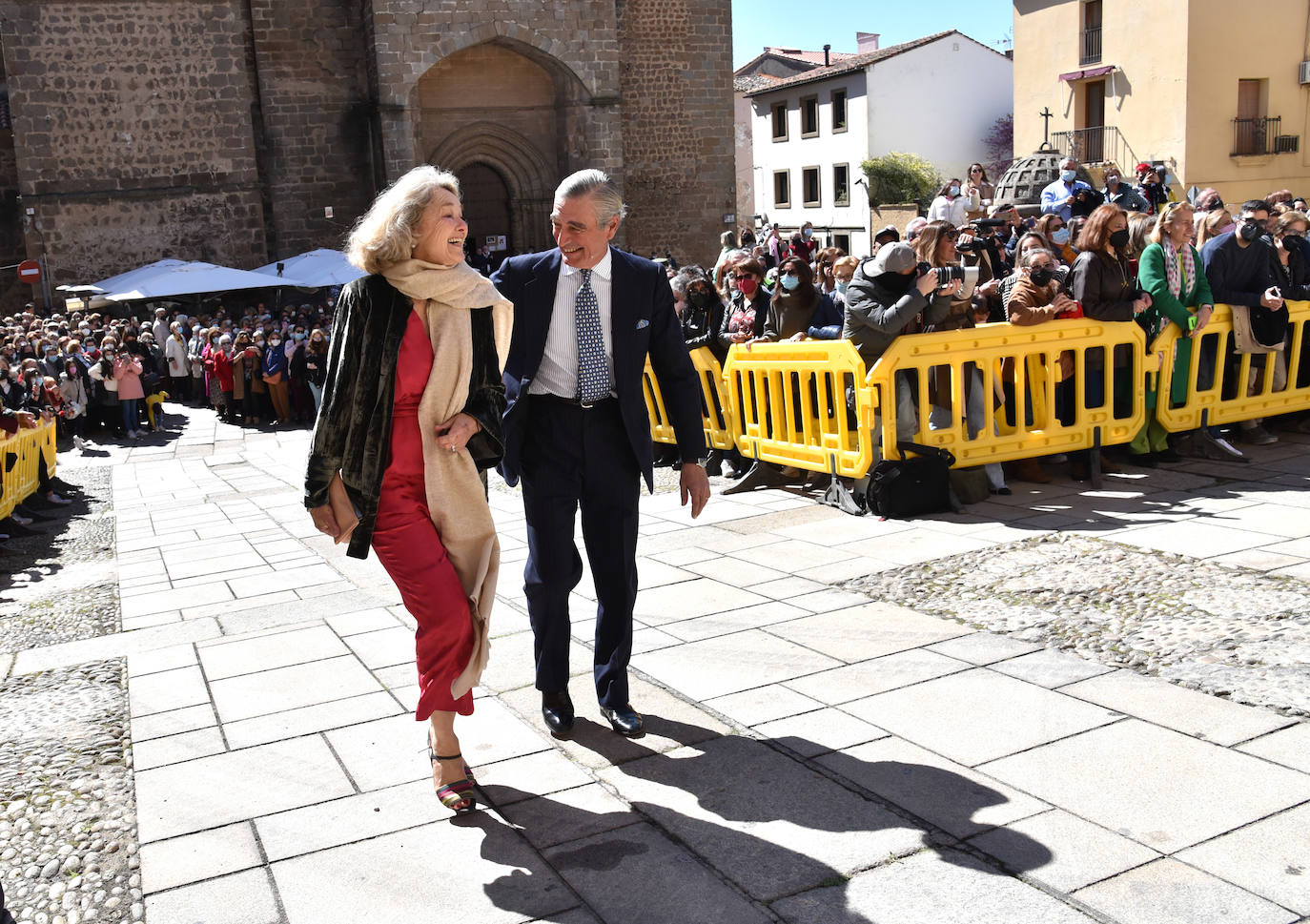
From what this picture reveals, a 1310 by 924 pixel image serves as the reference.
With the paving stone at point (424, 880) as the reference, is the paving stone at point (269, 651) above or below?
below

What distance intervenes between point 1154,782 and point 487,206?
27.3 meters

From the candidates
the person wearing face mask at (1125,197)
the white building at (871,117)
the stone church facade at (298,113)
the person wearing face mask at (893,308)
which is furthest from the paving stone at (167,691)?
the white building at (871,117)

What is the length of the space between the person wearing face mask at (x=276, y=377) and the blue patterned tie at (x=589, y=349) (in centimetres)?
1373

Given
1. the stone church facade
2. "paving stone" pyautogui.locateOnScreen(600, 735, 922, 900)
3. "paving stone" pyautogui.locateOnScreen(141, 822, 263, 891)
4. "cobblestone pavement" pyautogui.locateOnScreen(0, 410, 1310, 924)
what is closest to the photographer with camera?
"cobblestone pavement" pyautogui.locateOnScreen(0, 410, 1310, 924)

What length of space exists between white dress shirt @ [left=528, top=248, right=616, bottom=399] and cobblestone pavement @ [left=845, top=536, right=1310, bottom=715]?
Answer: 1861 mm

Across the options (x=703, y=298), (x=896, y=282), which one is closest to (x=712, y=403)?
(x=703, y=298)

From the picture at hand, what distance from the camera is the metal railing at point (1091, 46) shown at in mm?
31219

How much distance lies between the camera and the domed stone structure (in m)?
15.4

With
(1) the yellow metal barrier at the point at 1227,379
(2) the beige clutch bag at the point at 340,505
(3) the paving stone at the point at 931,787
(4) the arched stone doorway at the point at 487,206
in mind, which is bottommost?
(3) the paving stone at the point at 931,787

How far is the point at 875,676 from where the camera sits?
412 cm

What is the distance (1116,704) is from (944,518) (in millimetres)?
2677

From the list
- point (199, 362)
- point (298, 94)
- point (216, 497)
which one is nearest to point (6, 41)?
point (298, 94)

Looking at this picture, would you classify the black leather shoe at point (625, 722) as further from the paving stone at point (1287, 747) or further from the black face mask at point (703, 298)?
the black face mask at point (703, 298)

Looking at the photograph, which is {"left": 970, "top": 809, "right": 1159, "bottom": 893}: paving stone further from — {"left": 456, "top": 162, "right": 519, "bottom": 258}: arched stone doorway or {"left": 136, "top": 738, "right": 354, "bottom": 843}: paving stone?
{"left": 456, "top": 162, "right": 519, "bottom": 258}: arched stone doorway
